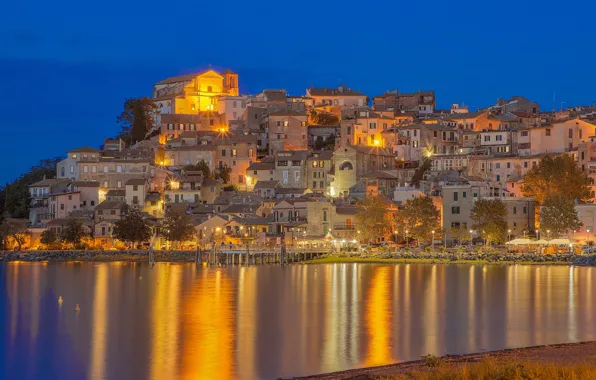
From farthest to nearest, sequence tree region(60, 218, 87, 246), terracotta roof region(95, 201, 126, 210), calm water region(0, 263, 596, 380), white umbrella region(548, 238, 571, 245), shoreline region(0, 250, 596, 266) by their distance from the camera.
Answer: terracotta roof region(95, 201, 126, 210) → tree region(60, 218, 87, 246) → shoreline region(0, 250, 596, 266) → white umbrella region(548, 238, 571, 245) → calm water region(0, 263, 596, 380)

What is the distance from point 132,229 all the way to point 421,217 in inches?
843

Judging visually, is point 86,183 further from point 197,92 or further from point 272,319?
point 272,319

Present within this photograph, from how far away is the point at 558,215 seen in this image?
61875 millimetres

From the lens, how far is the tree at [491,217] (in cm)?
6425

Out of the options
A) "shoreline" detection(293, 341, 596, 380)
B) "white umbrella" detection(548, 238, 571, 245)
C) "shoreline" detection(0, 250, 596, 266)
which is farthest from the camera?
"shoreline" detection(0, 250, 596, 266)

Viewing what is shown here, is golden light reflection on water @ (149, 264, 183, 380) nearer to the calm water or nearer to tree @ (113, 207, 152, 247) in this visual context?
the calm water

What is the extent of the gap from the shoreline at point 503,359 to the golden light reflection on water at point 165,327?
4.90 meters

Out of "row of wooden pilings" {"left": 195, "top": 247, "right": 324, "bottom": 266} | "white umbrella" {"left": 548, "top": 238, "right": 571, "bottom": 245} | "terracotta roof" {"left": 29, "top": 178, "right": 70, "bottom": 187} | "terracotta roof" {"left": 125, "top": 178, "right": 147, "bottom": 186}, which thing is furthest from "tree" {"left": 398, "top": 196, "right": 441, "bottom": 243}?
"terracotta roof" {"left": 29, "top": 178, "right": 70, "bottom": 187}

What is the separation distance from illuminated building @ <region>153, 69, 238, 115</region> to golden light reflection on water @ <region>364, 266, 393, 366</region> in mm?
43283

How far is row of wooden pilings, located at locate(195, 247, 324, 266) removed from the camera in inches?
2682

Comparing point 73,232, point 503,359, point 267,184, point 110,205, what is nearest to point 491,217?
point 267,184

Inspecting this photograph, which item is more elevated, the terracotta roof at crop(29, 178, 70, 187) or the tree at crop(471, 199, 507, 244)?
the terracotta roof at crop(29, 178, 70, 187)

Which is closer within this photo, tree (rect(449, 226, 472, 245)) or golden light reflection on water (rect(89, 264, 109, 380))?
golden light reflection on water (rect(89, 264, 109, 380))

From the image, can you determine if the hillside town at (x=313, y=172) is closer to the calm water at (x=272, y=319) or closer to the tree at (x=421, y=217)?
the tree at (x=421, y=217)
